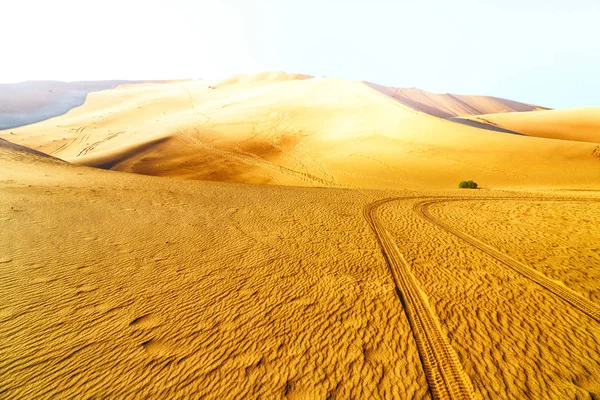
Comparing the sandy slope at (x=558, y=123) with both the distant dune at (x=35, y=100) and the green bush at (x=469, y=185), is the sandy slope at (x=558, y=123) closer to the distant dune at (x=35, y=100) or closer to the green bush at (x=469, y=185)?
the green bush at (x=469, y=185)

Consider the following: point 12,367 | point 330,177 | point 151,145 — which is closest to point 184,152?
point 151,145

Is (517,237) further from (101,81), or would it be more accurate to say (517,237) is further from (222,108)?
(101,81)

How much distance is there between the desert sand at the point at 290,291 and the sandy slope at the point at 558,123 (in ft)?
116

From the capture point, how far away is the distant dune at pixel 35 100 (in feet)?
162

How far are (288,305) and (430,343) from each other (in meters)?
1.96

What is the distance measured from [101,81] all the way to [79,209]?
378 ft

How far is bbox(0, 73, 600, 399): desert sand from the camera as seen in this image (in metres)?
2.93

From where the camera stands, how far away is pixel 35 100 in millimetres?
61000

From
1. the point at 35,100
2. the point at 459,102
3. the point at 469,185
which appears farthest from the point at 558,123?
the point at 35,100

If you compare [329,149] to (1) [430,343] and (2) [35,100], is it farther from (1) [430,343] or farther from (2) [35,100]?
(2) [35,100]

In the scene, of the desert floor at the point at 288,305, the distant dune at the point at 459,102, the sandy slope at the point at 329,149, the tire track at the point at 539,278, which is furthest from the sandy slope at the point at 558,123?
the tire track at the point at 539,278

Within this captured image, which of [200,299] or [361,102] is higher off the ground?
[361,102]

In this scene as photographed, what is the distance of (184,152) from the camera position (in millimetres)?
22734

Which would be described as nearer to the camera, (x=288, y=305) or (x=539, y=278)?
(x=288, y=305)
